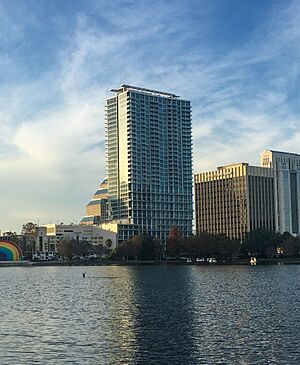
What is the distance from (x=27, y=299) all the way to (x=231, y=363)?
5791 cm

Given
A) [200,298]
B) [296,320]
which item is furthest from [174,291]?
[296,320]

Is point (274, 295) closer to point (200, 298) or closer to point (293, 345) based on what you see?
point (200, 298)

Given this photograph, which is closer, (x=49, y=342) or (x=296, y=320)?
(x=49, y=342)

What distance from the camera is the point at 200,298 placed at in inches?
3529

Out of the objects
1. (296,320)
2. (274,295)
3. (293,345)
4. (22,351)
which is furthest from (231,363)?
(274,295)

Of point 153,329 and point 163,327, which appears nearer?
point 153,329

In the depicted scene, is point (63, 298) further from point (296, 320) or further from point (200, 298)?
point (296, 320)

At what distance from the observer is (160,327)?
60.2 m

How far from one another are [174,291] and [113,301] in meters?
18.3

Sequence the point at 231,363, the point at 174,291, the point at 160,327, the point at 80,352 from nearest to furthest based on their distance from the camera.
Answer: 1. the point at 231,363
2. the point at 80,352
3. the point at 160,327
4. the point at 174,291

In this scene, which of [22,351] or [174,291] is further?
[174,291]

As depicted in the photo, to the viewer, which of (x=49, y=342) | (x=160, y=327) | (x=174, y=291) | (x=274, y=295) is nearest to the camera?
(x=49, y=342)

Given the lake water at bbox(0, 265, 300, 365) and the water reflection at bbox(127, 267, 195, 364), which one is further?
the water reflection at bbox(127, 267, 195, 364)

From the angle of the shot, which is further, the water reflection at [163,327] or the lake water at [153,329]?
the water reflection at [163,327]
